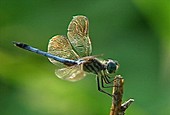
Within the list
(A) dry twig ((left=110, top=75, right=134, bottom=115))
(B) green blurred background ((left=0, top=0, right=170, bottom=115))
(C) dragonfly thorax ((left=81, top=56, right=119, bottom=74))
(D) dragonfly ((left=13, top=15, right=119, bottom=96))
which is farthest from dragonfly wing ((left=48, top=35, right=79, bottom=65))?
(B) green blurred background ((left=0, top=0, right=170, bottom=115))

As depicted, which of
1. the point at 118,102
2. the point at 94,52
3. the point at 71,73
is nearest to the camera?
the point at 118,102

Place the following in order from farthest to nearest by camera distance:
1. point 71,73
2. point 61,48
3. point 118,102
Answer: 1. point 61,48
2. point 71,73
3. point 118,102

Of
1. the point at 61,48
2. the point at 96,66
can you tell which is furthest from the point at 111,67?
the point at 61,48

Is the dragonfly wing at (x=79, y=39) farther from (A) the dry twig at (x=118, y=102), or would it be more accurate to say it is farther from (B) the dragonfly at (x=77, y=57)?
(A) the dry twig at (x=118, y=102)

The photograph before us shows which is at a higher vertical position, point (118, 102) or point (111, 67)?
point (111, 67)

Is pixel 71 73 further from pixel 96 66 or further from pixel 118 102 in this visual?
pixel 118 102

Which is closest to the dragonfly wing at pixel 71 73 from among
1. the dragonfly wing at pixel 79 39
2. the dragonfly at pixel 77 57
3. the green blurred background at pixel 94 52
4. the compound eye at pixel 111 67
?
the dragonfly at pixel 77 57

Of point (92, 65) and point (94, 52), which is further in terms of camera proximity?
point (94, 52)

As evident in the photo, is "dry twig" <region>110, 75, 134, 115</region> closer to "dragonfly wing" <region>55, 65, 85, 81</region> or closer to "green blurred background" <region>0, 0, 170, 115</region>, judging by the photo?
"dragonfly wing" <region>55, 65, 85, 81</region>
